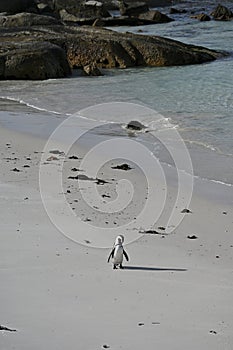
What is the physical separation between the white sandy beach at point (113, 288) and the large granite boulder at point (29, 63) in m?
10.3

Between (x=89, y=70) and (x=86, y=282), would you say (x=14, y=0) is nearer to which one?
(x=89, y=70)

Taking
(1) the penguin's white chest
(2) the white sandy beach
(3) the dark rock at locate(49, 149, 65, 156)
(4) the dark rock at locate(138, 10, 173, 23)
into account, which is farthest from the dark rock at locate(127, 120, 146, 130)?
(4) the dark rock at locate(138, 10, 173, 23)

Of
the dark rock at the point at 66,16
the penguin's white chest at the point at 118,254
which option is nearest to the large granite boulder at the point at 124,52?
the dark rock at the point at 66,16

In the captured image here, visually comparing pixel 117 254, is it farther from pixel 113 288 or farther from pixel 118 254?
pixel 113 288

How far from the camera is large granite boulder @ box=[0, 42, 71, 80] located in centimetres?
1658

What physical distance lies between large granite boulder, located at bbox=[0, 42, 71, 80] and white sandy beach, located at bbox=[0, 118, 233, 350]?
33.9ft

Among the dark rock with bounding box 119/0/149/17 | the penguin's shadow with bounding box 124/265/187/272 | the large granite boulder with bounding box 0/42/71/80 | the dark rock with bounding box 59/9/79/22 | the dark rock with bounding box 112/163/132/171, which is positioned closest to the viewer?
the penguin's shadow with bounding box 124/265/187/272

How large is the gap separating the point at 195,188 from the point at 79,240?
7.68 feet

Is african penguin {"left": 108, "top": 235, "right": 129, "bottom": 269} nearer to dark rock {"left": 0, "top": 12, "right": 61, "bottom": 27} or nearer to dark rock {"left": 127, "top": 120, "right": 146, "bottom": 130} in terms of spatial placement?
dark rock {"left": 127, "top": 120, "right": 146, "bottom": 130}

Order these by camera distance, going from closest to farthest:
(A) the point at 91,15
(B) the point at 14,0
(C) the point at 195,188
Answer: (C) the point at 195,188, (B) the point at 14,0, (A) the point at 91,15

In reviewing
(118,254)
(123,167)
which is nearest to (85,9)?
(123,167)

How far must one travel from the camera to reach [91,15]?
119 feet

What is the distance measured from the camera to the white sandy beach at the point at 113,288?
4098 mm

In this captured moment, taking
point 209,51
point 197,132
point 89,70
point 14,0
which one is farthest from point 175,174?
point 14,0
